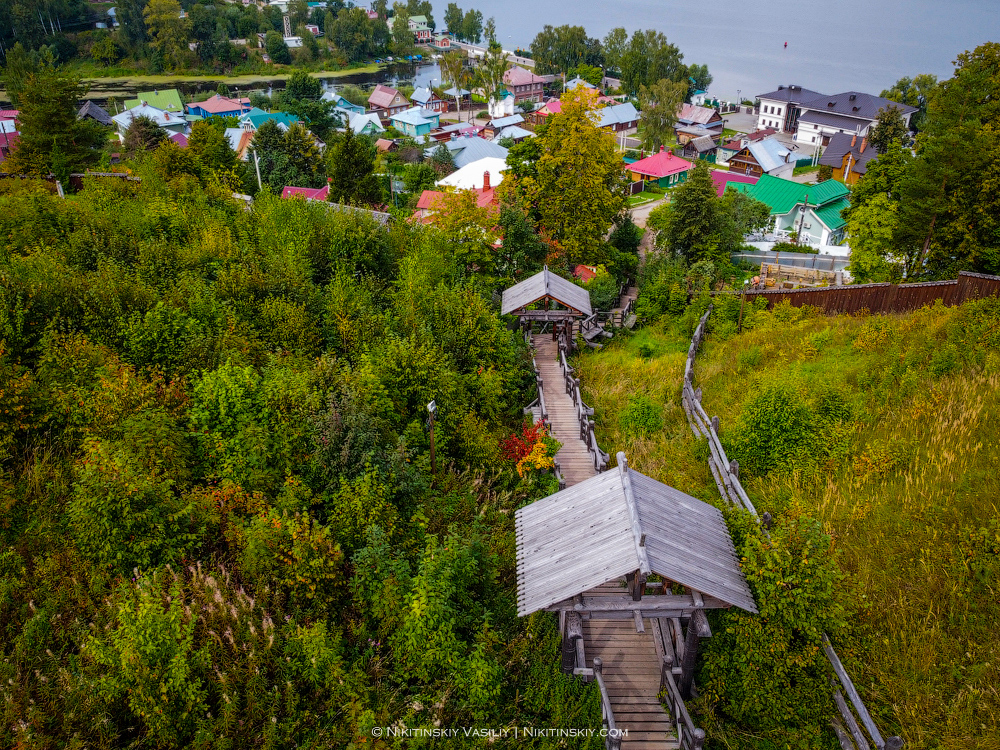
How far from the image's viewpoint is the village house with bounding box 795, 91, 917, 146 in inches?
3228

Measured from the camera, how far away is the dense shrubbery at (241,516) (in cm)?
Answer: 1011

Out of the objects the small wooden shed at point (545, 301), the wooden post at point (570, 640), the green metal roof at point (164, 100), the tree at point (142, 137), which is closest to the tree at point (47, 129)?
the tree at point (142, 137)

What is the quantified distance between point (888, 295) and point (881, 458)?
43.9 ft

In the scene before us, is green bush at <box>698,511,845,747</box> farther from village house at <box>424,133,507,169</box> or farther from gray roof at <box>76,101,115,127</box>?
gray roof at <box>76,101,115,127</box>

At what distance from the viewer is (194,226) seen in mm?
21859

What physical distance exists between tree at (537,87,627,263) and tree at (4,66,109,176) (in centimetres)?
2447

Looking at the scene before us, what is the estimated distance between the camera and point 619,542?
456 inches

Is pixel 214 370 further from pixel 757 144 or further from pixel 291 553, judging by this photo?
pixel 757 144

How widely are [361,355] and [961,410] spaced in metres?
14.9

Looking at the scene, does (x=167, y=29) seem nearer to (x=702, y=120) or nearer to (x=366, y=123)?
(x=366, y=123)

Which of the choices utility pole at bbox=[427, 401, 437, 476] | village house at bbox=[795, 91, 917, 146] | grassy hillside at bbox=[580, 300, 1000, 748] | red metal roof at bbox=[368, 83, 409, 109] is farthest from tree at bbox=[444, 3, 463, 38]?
utility pole at bbox=[427, 401, 437, 476]

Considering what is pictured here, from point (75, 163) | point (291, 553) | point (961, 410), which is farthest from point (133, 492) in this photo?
point (75, 163)

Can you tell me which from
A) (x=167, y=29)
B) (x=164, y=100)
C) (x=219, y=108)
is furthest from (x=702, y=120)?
(x=167, y=29)

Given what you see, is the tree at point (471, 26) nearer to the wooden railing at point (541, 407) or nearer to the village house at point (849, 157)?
the village house at point (849, 157)
